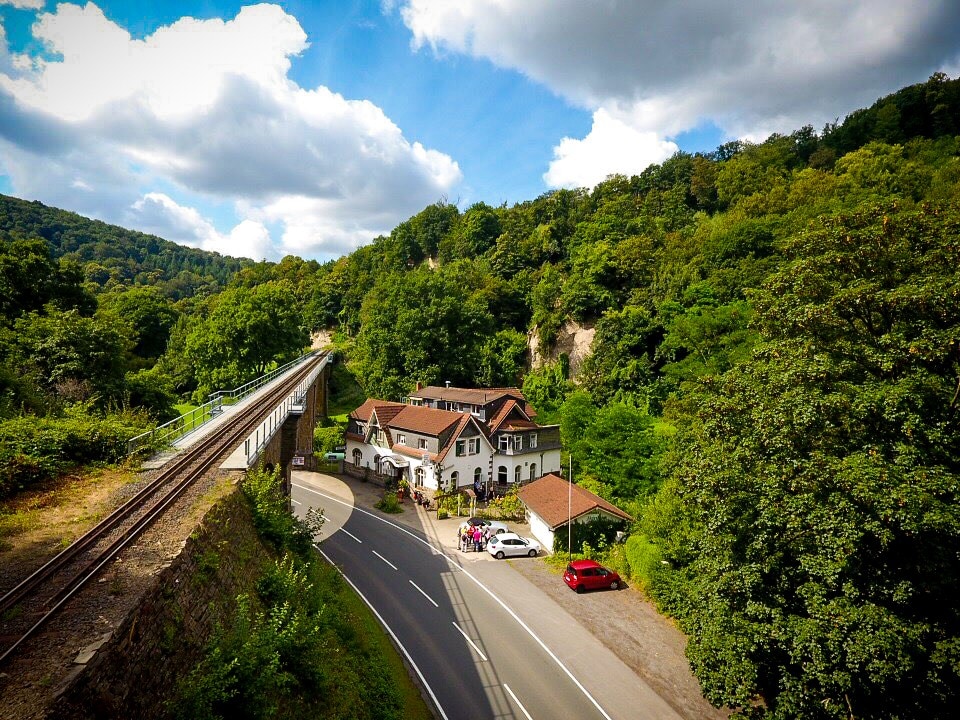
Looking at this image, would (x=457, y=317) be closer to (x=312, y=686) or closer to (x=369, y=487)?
(x=369, y=487)

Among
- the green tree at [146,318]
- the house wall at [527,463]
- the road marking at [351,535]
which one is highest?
the green tree at [146,318]

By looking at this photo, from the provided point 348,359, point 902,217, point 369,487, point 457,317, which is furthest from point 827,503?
point 348,359

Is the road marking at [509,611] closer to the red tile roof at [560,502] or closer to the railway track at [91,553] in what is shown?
the red tile roof at [560,502]

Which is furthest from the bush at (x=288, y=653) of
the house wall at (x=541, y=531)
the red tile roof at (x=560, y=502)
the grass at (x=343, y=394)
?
the grass at (x=343, y=394)

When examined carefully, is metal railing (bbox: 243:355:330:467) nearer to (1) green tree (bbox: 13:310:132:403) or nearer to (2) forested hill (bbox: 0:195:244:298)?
(1) green tree (bbox: 13:310:132:403)

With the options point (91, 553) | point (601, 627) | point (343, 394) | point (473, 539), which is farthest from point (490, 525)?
point (343, 394)

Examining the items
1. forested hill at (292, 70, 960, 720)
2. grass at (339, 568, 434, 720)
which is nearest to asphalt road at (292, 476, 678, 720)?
grass at (339, 568, 434, 720)

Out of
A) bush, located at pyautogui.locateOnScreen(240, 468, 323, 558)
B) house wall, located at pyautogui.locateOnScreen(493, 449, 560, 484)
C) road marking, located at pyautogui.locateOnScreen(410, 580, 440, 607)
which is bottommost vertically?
road marking, located at pyautogui.locateOnScreen(410, 580, 440, 607)
